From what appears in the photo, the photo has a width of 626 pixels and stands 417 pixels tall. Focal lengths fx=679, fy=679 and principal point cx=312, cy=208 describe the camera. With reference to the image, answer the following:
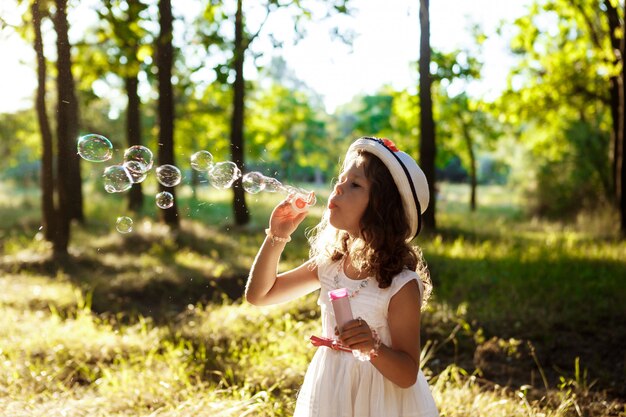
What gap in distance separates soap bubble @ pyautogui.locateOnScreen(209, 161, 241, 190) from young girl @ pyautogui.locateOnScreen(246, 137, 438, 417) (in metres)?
0.89

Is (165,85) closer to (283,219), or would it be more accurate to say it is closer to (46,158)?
(46,158)

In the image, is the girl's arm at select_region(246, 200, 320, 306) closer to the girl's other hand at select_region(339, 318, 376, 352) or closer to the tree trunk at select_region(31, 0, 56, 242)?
the girl's other hand at select_region(339, 318, 376, 352)

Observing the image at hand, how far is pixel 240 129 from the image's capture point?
40.7 ft

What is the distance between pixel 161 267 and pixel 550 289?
15.1 ft

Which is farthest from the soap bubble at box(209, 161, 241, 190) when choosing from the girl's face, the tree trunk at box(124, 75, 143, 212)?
the tree trunk at box(124, 75, 143, 212)

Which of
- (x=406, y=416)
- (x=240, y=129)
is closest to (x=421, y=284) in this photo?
(x=406, y=416)

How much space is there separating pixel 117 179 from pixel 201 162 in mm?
579

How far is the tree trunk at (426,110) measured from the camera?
8344 millimetres

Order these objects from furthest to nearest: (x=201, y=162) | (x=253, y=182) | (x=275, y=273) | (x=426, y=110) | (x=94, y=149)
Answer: (x=426, y=110)
(x=94, y=149)
(x=201, y=162)
(x=253, y=182)
(x=275, y=273)

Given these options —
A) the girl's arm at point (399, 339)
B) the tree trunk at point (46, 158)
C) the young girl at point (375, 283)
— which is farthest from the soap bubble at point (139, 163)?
the tree trunk at point (46, 158)

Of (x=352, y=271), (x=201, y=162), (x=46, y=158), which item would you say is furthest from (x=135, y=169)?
(x=46, y=158)

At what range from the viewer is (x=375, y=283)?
7.95ft

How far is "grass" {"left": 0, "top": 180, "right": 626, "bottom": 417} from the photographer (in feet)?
13.1

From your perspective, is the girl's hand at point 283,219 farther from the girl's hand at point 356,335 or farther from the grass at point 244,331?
the grass at point 244,331
